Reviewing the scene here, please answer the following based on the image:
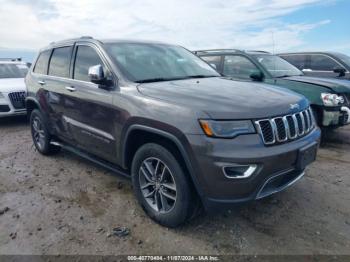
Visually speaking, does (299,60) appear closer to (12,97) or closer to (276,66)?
(276,66)

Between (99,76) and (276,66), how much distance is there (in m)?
4.54

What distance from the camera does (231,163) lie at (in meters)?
2.58

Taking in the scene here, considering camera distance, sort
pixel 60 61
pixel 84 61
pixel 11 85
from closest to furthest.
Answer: pixel 84 61 → pixel 60 61 → pixel 11 85

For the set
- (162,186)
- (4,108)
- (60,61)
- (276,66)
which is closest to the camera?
(162,186)

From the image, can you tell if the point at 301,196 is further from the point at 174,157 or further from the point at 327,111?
the point at 327,111

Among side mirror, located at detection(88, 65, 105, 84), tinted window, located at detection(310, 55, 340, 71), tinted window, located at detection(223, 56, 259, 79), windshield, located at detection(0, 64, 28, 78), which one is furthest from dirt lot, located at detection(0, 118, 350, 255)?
windshield, located at detection(0, 64, 28, 78)

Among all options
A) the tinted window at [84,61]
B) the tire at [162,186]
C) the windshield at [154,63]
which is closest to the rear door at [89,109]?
the tinted window at [84,61]

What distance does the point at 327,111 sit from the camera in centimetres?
559

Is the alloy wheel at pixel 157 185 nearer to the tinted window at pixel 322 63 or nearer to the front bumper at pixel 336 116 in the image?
the front bumper at pixel 336 116

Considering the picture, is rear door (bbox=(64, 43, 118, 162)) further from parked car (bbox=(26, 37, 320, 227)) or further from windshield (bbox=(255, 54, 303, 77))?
windshield (bbox=(255, 54, 303, 77))

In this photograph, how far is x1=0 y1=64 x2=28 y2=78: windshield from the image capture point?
9.37 m

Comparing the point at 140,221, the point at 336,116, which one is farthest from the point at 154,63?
the point at 336,116

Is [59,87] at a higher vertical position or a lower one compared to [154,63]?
lower

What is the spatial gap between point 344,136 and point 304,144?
4274 mm
